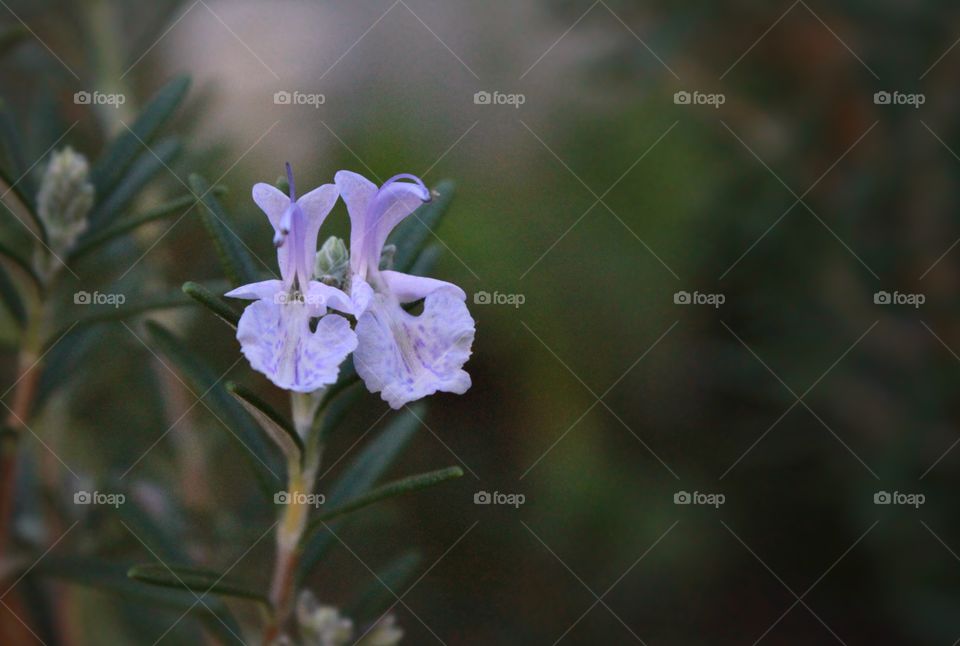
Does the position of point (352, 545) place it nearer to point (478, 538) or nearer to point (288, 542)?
point (478, 538)

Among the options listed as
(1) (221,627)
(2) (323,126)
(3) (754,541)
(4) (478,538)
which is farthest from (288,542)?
(3) (754,541)

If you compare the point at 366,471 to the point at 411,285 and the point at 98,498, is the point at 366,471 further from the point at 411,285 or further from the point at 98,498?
the point at 98,498

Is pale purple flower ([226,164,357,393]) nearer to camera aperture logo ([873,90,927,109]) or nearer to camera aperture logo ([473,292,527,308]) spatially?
camera aperture logo ([473,292,527,308])

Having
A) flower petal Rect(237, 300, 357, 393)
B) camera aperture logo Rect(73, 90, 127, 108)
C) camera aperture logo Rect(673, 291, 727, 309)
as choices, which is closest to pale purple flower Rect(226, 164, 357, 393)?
flower petal Rect(237, 300, 357, 393)

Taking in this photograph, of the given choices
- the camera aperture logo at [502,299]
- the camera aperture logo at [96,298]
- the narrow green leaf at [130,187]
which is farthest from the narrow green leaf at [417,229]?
the camera aperture logo at [502,299]

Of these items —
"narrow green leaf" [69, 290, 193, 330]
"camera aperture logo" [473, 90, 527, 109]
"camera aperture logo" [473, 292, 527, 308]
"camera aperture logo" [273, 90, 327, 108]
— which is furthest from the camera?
"camera aperture logo" [473, 90, 527, 109]

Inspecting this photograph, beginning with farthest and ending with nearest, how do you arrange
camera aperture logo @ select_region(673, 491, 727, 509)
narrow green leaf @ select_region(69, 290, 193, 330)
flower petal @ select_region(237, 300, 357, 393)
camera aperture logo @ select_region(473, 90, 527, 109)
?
camera aperture logo @ select_region(673, 491, 727, 509), camera aperture logo @ select_region(473, 90, 527, 109), narrow green leaf @ select_region(69, 290, 193, 330), flower petal @ select_region(237, 300, 357, 393)

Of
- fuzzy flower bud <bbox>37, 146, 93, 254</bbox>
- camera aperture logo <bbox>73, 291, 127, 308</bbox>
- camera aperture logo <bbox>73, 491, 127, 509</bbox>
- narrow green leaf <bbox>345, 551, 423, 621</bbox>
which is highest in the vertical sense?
fuzzy flower bud <bbox>37, 146, 93, 254</bbox>

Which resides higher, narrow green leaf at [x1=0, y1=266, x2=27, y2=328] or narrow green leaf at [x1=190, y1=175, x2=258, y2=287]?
narrow green leaf at [x1=190, y1=175, x2=258, y2=287]
